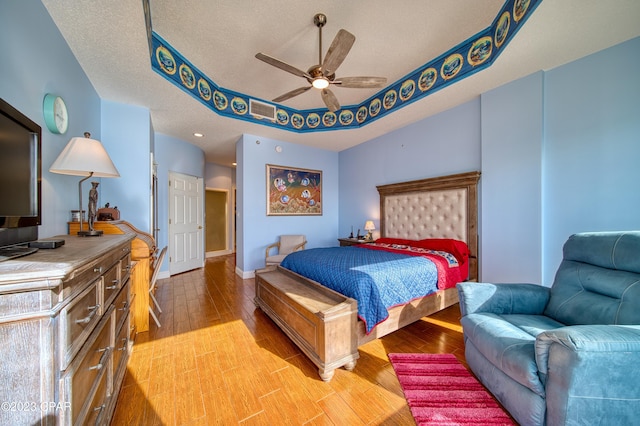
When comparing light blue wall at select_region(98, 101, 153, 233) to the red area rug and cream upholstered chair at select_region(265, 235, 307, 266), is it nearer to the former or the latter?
cream upholstered chair at select_region(265, 235, 307, 266)

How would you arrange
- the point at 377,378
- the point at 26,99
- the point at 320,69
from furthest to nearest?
the point at 320,69
the point at 377,378
the point at 26,99

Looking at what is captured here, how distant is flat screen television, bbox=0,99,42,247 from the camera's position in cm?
101

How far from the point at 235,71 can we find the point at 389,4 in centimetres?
198

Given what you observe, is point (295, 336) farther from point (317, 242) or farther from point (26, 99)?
point (317, 242)

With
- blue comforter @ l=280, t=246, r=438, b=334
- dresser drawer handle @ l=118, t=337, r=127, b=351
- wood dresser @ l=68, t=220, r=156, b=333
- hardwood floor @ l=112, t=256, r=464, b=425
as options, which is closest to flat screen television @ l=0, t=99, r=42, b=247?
dresser drawer handle @ l=118, t=337, r=127, b=351

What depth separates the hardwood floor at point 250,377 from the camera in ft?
4.65

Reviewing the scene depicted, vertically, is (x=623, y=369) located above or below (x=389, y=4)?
below

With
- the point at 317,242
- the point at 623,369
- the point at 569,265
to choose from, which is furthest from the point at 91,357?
the point at 317,242

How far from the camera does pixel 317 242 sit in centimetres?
520

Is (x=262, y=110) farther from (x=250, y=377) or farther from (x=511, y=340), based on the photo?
(x=511, y=340)

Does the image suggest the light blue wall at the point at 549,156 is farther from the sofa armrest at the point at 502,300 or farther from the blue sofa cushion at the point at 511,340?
the blue sofa cushion at the point at 511,340

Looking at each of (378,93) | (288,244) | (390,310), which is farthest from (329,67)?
(288,244)

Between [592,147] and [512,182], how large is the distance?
67cm

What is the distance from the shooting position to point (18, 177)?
110cm
